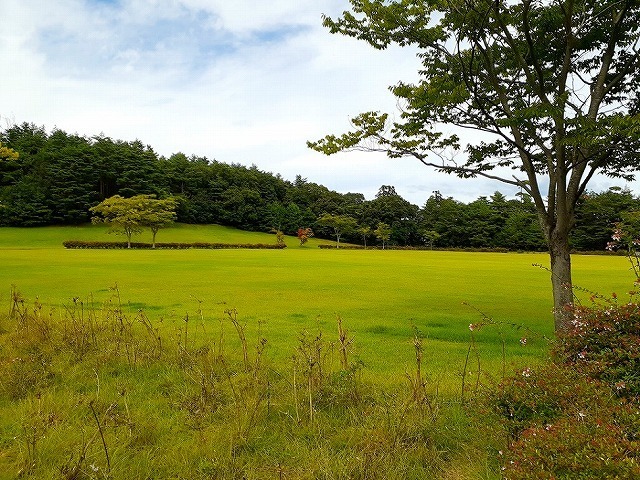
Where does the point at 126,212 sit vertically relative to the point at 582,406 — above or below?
above

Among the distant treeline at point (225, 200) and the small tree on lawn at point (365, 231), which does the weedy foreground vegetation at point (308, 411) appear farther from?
the small tree on lawn at point (365, 231)

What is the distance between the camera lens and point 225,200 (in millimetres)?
90312

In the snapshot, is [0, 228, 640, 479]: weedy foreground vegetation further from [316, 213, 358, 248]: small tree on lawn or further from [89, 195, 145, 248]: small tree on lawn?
[316, 213, 358, 248]: small tree on lawn

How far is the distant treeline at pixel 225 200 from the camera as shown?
2761 inches

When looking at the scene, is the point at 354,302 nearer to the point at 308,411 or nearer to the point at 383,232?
the point at 308,411

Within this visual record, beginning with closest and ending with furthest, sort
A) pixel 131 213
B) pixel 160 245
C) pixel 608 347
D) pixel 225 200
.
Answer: pixel 608 347
pixel 131 213
pixel 160 245
pixel 225 200

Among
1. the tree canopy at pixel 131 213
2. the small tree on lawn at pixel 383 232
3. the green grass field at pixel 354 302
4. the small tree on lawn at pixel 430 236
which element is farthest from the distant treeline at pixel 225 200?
the green grass field at pixel 354 302

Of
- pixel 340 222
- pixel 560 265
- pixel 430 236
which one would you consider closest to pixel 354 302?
pixel 560 265

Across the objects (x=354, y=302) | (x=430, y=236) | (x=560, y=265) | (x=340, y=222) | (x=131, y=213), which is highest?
(x=340, y=222)

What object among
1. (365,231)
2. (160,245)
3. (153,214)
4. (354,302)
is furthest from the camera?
(365,231)

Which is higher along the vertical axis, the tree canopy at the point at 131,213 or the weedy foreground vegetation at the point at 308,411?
the tree canopy at the point at 131,213

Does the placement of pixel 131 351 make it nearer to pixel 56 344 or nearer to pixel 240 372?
pixel 56 344

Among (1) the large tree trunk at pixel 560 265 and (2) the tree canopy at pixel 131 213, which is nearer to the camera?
(1) the large tree trunk at pixel 560 265

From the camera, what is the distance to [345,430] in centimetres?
415
